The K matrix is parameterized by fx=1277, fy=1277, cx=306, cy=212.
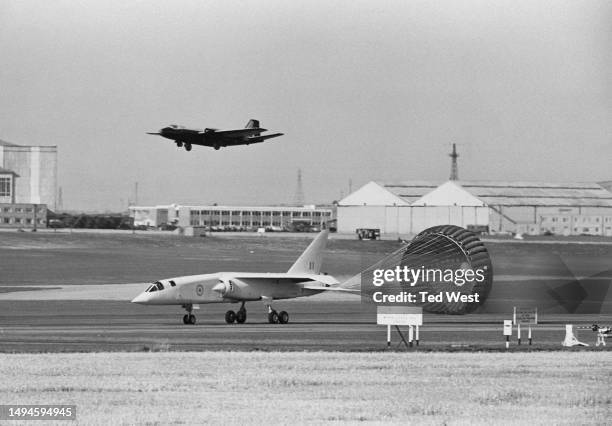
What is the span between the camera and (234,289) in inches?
2872

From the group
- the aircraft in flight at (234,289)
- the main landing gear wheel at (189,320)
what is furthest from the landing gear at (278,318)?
the main landing gear wheel at (189,320)

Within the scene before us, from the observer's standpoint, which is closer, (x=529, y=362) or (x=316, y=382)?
(x=316, y=382)

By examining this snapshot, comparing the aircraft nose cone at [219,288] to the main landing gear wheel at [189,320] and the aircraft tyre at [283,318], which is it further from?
the aircraft tyre at [283,318]

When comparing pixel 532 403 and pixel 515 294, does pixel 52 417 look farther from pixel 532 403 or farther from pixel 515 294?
pixel 515 294

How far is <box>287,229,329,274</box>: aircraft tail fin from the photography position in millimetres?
77875

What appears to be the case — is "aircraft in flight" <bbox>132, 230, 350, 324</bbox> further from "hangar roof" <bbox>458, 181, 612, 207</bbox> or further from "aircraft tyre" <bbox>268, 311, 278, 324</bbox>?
"hangar roof" <bbox>458, 181, 612, 207</bbox>

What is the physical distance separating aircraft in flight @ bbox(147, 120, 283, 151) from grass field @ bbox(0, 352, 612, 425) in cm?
729

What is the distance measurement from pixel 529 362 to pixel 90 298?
174ft

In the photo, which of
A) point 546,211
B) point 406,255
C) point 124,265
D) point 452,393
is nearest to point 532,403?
point 452,393

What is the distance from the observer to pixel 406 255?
78.1m

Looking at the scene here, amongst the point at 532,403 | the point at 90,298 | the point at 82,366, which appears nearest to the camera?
the point at 532,403

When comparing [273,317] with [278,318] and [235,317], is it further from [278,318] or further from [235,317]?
[235,317]

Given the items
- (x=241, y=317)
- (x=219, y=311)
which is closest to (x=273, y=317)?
(x=241, y=317)

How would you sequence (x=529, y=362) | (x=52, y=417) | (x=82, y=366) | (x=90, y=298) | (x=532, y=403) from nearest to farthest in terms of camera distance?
1. (x=52, y=417)
2. (x=532, y=403)
3. (x=82, y=366)
4. (x=529, y=362)
5. (x=90, y=298)
